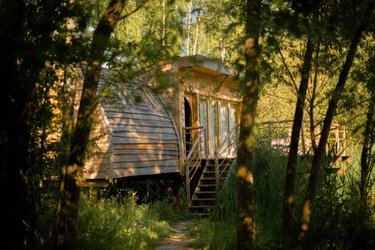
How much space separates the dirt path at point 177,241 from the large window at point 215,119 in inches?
224

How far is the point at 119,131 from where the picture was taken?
1255 centimetres

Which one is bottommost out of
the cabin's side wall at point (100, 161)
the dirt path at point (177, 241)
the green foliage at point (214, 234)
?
the dirt path at point (177, 241)

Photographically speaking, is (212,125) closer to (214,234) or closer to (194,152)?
(194,152)

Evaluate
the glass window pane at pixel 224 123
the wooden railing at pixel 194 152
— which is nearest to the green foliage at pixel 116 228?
the wooden railing at pixel 194 152

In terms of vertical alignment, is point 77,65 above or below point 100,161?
above

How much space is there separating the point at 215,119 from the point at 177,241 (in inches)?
347

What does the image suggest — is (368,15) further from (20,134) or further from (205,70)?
(205,70)

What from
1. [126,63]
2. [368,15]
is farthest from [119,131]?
[126,63]

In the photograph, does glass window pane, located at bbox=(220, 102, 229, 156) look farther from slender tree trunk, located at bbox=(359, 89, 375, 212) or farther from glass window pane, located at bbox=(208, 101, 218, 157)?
slender tree trunk, located at bbox=(359, 89, 375, 212)

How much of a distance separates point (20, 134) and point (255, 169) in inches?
287

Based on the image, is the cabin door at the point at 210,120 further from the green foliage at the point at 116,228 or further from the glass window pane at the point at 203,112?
the green foliage at the point at 116,228

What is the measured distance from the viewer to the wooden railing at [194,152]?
15.1 metres

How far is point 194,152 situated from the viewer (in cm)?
1622

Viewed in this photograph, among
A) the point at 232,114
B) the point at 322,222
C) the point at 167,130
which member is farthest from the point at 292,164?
the point at 232,114
